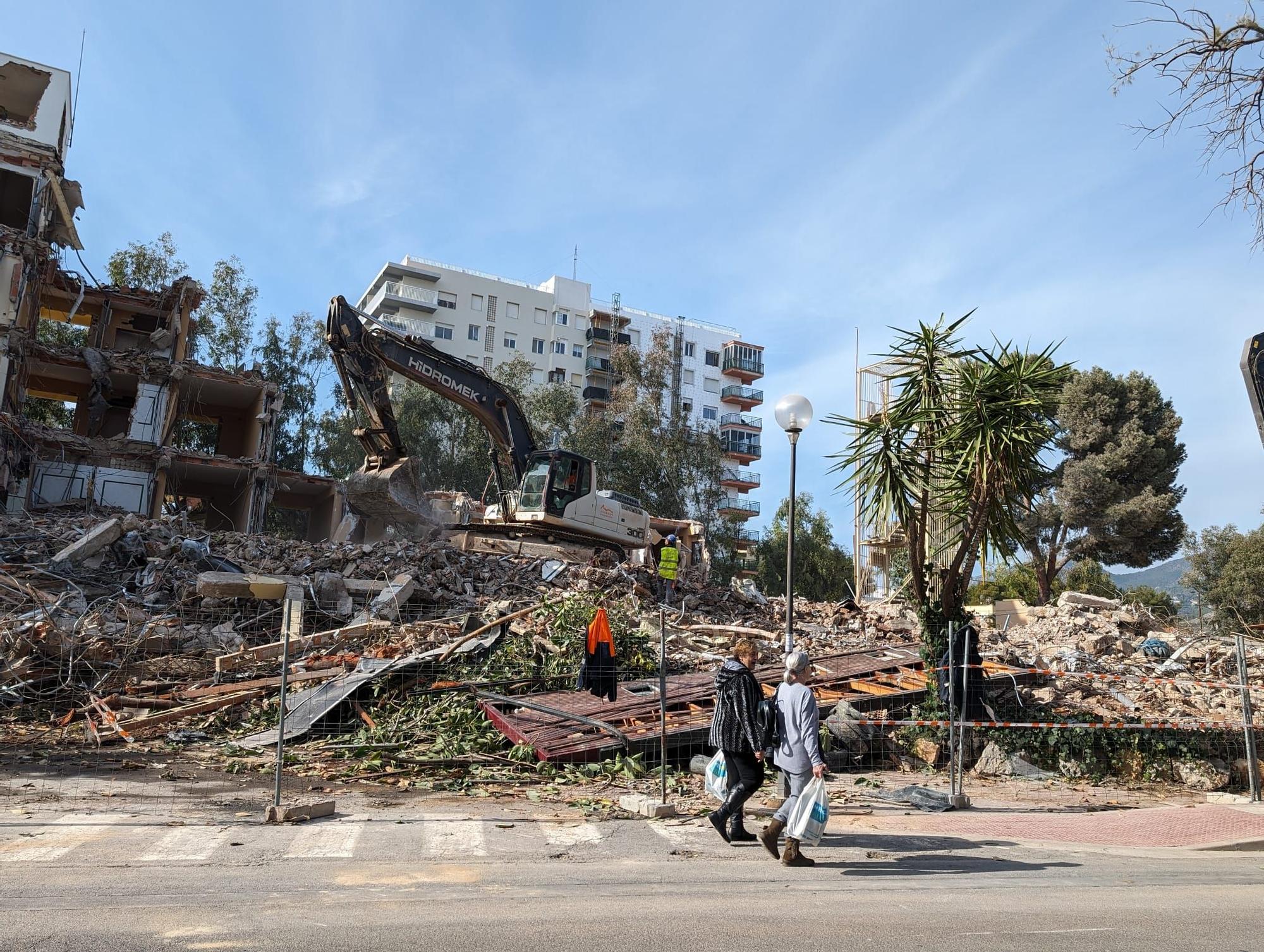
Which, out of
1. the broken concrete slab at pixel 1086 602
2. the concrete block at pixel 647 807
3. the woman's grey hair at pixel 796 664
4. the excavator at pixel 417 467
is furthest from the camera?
the broken concrete slab at pixel 1086 602

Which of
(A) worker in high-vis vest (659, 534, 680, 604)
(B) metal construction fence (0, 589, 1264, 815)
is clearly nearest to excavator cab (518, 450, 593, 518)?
(A) worker in high-vis vest (659, 534, 680, 604)

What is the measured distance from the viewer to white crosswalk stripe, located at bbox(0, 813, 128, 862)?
20.4 ft

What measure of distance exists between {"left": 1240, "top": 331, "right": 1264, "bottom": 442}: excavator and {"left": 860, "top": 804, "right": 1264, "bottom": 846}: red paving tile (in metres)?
5.16

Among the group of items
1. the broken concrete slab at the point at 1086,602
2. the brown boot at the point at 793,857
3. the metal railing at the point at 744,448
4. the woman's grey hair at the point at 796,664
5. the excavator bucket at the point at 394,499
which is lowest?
the brown boot at the point at 793,857

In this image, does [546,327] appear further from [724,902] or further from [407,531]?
[724,902]

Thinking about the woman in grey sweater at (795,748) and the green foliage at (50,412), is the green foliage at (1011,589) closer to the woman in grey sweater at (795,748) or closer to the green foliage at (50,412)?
the woman in grey sweater at (795,748)

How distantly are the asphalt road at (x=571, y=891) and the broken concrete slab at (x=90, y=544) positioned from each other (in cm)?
1190

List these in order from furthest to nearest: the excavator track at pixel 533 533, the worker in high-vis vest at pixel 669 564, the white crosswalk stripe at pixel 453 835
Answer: the excavator track at pixel 533 533
the worker in high-vis vest at pixel 669 564
the white crosswalk stripe at pixel 453 835

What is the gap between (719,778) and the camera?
7.49m

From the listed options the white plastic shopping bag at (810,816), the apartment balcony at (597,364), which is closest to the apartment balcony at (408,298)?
the apartment balcony at (597,364)

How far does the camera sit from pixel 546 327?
254 ft

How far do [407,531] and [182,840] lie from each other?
16994mm

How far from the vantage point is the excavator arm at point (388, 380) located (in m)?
22.4

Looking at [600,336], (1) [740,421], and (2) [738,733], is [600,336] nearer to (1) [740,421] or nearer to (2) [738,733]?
(1) [740,421]
